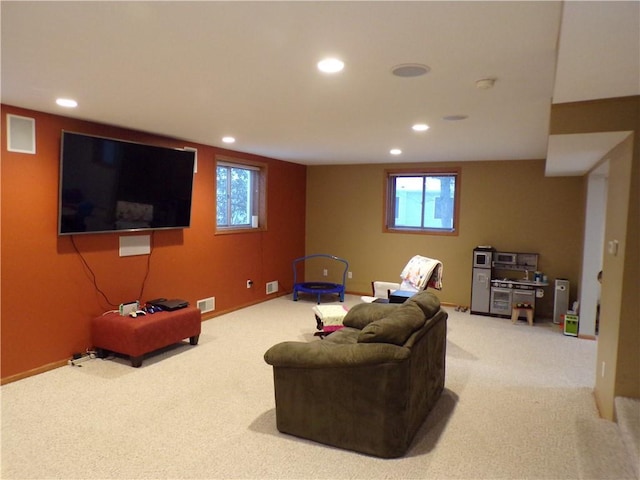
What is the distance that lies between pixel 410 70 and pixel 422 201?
4.79m

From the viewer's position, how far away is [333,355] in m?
2.60

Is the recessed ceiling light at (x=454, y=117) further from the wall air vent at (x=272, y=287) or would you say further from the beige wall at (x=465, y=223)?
the wall air vent at (x=272, y=287)

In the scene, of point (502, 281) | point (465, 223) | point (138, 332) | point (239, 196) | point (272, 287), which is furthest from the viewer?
point (272, 287)

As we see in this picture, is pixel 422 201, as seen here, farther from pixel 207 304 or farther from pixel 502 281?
→ pixel 207 304

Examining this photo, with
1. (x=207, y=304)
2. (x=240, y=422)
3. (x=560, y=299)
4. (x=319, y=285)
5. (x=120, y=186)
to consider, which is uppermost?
(x=120, y=186)

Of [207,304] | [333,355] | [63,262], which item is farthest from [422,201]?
[63,262]

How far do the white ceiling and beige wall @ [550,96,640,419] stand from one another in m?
0.19

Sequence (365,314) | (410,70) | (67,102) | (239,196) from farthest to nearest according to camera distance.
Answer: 1. (239,196)
2. (365,314)
3. (67,102)
4. (410,70)

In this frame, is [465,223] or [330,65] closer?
[330,65]

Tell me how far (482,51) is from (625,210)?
4.63 feet

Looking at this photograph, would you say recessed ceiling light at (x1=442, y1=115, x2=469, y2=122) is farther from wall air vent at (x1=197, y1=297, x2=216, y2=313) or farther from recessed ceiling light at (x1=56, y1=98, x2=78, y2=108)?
wall air vent at (x1=197, y1=297, x2=216, y2=313)

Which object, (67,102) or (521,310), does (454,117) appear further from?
(521,310)

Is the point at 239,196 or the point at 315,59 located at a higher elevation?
the point at 315,59

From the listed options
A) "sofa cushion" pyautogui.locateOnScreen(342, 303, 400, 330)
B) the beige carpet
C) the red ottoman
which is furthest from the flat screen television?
"sofa cushion" pyautogui.locateOnScreen(342, 303, 400, 330)
